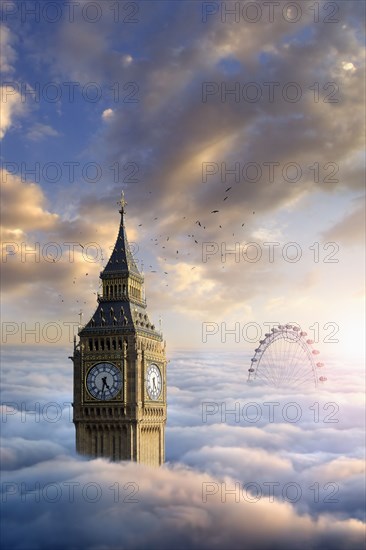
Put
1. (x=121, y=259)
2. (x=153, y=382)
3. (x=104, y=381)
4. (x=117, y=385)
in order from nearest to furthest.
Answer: (x=117, y=385) < (x=104, y=381) < (x=153, y=382) < (x=121, y=259)

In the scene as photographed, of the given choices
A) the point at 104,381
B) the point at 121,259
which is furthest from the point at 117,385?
the point at 121,259

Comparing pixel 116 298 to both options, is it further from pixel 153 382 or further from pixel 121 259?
pixel 153 382

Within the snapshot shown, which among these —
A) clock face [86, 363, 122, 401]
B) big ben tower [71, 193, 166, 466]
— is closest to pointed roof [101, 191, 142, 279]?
big ben tower [71, 193, 166, 466]

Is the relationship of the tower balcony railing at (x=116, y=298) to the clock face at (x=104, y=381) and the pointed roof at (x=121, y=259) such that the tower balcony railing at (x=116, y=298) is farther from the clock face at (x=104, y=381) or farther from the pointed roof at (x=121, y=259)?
the clock face at (x=104, y=381)

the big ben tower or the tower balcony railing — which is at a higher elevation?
the tower balcony railing

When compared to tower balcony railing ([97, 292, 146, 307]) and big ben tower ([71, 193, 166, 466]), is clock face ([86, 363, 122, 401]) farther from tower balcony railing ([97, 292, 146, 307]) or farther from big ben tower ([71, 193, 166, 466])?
tower balcony railing ([97, 292, 146, 307])

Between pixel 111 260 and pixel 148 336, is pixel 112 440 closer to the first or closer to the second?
pixel 148 336
